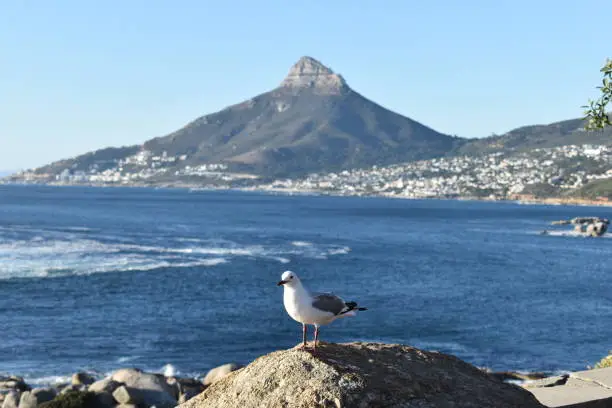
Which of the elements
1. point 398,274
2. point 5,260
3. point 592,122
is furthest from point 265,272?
point 592,122

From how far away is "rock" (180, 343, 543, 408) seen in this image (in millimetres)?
7031

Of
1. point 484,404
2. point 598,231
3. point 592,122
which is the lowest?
point 598,231

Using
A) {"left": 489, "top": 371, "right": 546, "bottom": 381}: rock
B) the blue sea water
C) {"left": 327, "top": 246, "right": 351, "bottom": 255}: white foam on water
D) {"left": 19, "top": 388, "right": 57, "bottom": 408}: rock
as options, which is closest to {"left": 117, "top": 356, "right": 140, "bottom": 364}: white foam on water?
the blue sea water

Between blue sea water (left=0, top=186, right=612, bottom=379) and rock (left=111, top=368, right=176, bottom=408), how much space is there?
9814 mm

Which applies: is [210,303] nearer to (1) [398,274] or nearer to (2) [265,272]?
(2) [265,272]

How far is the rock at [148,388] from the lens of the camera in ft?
74.2

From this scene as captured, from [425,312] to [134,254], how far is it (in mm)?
39292

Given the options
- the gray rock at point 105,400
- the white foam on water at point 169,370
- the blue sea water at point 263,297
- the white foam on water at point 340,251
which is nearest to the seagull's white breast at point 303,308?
the gray rock at point 105,400

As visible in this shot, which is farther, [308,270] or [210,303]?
[308,270]

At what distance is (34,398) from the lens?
22562mm

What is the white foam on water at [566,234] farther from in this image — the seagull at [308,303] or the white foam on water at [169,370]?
the seagull at [308,303]

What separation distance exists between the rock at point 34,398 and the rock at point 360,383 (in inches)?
644

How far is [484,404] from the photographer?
7.58 metres

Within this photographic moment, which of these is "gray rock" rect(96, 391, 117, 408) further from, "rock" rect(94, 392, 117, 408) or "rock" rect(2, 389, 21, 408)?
"rock" rect(2, 389, 21, 408)
